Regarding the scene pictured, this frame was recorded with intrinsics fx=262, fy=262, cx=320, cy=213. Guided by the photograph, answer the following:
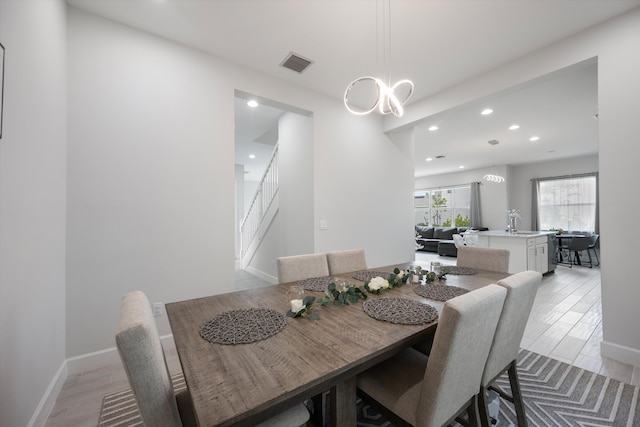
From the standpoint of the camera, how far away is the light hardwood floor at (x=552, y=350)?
1.65 m

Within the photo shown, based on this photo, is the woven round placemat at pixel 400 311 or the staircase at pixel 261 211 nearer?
the woven round placemat at pixel 400 311

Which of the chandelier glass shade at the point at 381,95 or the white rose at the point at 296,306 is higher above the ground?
the chandelier glass shade at the point at 381,95

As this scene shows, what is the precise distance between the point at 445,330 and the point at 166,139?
2544mm

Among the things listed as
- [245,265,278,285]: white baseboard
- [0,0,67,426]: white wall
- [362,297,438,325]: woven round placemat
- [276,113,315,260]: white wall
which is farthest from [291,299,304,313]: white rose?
[245,265,278,285]: white baseboard

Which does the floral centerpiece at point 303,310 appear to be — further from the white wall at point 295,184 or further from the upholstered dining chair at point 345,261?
the white wall at point 295,184

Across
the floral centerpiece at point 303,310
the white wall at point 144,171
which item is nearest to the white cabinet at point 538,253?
the white wall at point 144,171

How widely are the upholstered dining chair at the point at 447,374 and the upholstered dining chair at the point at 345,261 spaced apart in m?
1.09

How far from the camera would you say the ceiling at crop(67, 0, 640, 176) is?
2.00 m

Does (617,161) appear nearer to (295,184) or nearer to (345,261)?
(345,261)

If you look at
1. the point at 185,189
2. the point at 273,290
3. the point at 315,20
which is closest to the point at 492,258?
the point at 273,290

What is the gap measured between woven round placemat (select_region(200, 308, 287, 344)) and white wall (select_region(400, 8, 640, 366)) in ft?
9.04

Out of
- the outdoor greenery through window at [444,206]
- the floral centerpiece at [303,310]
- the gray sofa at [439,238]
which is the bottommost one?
the gray sofa at [439,238]

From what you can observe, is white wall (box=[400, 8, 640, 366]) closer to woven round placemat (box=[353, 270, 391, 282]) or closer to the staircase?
woven round placemat (box=[353, 270, 391, 282])

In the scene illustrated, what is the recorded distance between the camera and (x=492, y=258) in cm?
228
